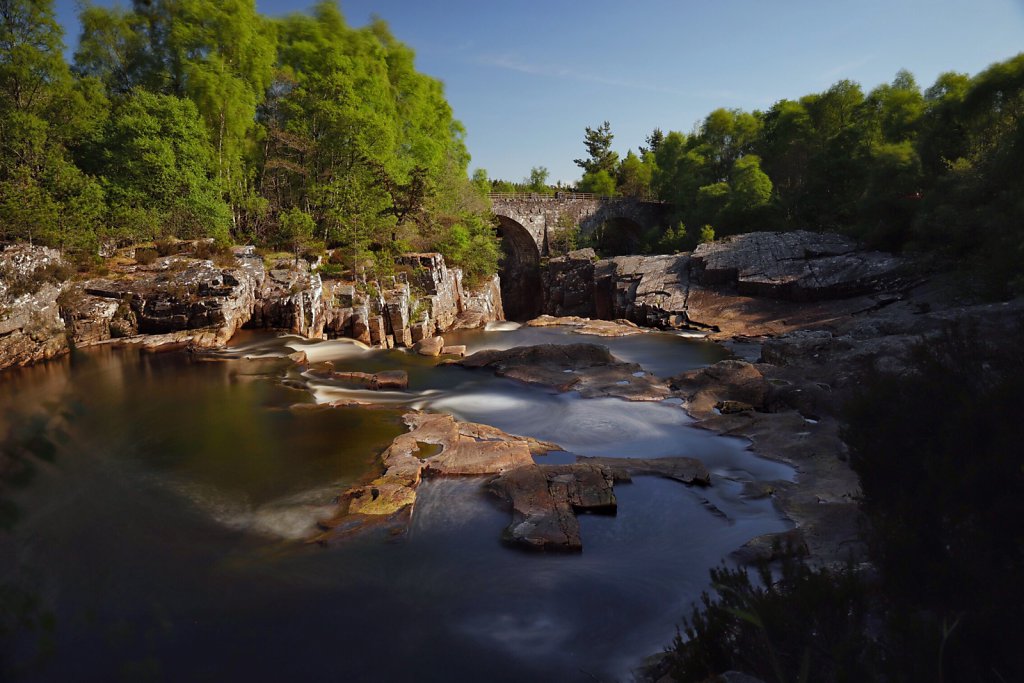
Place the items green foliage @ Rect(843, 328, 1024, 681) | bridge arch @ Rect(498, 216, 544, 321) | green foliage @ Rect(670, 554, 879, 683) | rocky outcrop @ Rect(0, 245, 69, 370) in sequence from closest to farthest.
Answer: green foliage @ Rect(843, 328, 1024, 681) → green foliage @ Rect(670, 554, 879, 683) → rocky outcrop @ Rect(0, 245, 69, 370) → bridge arch @ Rect(498, 216, 544, 321)

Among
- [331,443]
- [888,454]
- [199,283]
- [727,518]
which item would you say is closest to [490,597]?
[727,518]

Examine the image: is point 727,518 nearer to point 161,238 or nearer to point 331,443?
point 331,443

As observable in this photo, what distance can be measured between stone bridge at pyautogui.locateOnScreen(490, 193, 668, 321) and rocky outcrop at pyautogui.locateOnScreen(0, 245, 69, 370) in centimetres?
3051

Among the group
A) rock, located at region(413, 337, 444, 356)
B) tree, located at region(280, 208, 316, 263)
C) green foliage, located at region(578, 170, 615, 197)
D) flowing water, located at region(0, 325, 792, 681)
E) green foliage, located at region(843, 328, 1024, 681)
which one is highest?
green foliage, located at region(578, 170, 615, 197)

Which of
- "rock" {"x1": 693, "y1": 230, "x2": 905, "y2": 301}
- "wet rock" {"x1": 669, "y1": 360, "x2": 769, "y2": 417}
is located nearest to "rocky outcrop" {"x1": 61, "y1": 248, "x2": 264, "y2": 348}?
"wet rock" {"x1": 669, "y1": 360, "x2": 769, "y2": 417}

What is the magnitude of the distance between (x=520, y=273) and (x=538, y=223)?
436 cm

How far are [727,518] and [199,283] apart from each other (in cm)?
1894

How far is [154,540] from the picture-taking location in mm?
7078

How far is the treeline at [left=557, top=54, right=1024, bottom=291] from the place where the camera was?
18.0m

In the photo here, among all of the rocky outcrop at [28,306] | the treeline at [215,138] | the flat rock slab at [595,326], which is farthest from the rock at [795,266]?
the rocky outcrop at [28,306]

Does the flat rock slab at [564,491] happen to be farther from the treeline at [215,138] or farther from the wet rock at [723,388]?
the treeline at [215,138]

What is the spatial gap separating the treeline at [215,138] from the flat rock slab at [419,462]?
15667 millimetres

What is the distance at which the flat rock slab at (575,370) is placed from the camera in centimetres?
1451

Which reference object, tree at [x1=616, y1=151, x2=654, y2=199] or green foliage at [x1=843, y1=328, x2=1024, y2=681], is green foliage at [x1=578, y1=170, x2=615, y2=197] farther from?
green foliage at [x1=843, y1=328, x2=1024, y2=681]
